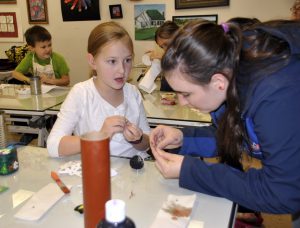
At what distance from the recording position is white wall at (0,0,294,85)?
11.4ft

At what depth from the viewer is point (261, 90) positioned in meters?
0.80

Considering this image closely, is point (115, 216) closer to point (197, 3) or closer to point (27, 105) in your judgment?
point (27, 105)

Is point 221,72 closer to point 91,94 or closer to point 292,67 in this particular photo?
point 292,67

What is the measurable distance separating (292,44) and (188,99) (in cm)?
33

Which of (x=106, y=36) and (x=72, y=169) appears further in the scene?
(x=106, y=36)

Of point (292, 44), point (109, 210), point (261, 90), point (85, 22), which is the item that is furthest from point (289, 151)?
point (85, 22)

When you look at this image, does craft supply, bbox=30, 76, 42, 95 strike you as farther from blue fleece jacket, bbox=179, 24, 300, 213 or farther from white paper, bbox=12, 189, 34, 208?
blue fleece jacket, bbox=179, 24, 300, 213

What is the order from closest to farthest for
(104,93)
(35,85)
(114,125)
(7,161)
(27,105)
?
(7,161) < (114,125) < (104,93) < (27,105) < (35,85)

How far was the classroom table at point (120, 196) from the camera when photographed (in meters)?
0.83

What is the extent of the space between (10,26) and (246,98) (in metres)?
4.53

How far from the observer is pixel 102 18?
163 inches

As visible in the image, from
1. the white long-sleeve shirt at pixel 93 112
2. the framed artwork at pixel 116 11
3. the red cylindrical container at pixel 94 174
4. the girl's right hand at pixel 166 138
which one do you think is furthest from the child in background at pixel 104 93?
the framed artwork at pixel 116 11

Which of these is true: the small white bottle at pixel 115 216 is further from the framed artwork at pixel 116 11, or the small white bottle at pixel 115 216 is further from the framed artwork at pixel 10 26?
the framed artwork at pixel 10 26

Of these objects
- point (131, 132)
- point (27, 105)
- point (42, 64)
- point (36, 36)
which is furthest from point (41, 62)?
point (131, 132)
